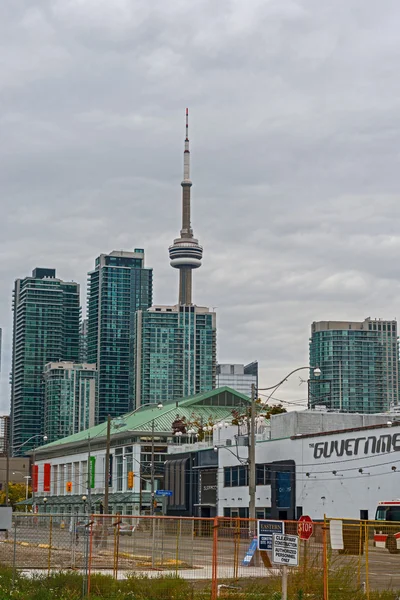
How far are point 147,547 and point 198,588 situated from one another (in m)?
7.71

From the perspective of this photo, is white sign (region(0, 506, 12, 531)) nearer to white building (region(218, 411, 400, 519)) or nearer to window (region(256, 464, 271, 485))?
white building (region(218, 411, 400, 519))

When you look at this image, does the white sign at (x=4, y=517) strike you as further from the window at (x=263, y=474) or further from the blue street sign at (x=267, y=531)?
the window at (x=263, y=474)

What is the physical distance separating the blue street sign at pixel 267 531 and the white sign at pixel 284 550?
11.8 inches

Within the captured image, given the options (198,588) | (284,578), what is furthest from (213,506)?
(284,578)

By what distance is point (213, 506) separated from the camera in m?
97.6

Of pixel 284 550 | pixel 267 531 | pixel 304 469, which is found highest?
pixel 267 531

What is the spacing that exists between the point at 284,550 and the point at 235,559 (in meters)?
8.28

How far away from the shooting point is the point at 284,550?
1970cm

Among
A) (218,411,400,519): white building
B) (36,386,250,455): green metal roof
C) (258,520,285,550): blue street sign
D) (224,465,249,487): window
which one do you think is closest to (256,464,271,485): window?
(218,411,400,519): white building

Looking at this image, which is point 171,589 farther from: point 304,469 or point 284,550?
point 304,469

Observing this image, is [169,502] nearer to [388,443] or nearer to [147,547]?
[388,443]

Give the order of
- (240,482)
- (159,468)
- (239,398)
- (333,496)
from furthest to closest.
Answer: (239,398), (159,468), (240,482), (333,496)

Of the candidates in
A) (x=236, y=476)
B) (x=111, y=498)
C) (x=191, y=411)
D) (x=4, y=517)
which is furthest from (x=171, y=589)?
(x=191, y=411)

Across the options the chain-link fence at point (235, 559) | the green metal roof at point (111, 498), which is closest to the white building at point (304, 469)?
the green metal roof at point (111, 498)
